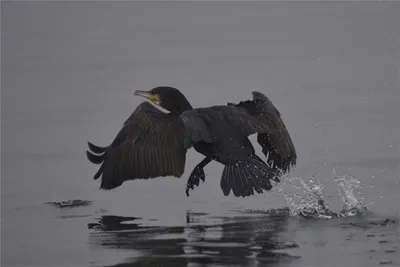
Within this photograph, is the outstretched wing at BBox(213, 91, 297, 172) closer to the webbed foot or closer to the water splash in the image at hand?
the water splash

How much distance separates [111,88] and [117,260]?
705 centimetres

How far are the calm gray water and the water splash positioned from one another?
4 centimetres

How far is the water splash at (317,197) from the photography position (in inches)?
307

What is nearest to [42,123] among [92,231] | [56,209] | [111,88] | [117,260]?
[111,88]

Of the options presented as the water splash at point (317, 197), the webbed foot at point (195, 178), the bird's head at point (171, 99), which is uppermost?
the bird's head at point (171, 99)

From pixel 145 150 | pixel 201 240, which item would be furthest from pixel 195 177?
pixel 201 240

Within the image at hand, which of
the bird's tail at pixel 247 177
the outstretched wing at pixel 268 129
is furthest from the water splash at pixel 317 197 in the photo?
the bird's tail at pixel 247 177

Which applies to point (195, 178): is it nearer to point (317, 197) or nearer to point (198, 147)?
point (198, 147)

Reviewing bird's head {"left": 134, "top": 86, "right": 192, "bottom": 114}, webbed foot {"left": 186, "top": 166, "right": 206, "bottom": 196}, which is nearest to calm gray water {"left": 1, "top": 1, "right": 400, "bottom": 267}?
webbed foot {"left": 186, "top": 166, "right": 206, "bottom": 196}

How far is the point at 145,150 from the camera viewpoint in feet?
27.0

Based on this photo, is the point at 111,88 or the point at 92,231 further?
the point at 111,88

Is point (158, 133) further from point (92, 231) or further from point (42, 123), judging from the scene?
point (42, 123)

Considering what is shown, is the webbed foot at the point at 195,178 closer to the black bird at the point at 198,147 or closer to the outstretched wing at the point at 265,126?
the black bird at the point at 198,147

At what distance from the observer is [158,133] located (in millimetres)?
8180
